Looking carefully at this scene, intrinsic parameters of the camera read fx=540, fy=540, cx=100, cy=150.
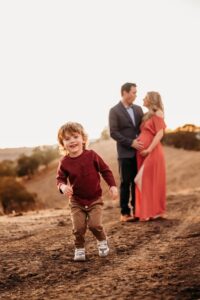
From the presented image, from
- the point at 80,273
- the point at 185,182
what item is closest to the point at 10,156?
the point at 185,182

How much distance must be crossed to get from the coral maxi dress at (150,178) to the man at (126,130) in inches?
5.7

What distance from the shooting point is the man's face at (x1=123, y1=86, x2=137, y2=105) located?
876 centimetres

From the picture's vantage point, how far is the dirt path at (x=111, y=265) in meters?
3.96

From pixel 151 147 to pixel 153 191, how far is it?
720 millimetres

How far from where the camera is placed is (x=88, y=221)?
18.0 feet

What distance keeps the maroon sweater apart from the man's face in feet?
11.3

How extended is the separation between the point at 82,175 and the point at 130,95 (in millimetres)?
3593

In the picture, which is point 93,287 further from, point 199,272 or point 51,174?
point 51,174

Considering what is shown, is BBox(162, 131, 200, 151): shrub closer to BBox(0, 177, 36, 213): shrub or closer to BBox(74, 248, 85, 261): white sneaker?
BBox(0, 177, 36, 213): shrub

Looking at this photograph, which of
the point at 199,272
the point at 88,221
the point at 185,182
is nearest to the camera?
the point at 199,272

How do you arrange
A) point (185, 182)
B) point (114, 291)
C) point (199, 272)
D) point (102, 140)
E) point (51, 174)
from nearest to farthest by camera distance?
point (114, 291) < point (199, 272) < point (185, 182) < point (51, 174) < point (102, 140)

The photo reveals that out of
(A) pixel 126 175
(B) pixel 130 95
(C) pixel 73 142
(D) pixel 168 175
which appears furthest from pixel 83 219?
(D) pixel 168 175

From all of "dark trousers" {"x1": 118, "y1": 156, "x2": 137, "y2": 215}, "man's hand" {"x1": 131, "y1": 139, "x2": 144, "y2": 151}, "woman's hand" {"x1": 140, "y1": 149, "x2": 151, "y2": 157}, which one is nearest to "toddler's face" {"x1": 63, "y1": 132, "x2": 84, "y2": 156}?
"man's hand" {"x1": 131, "y1": 139, "x2": 144, "y2": 151}

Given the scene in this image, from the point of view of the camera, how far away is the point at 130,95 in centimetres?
878
